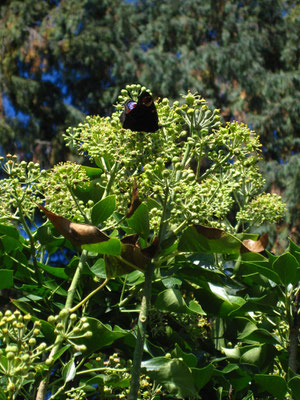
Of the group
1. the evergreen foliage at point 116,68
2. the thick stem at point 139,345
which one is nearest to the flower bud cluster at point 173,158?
the thick stem at point 139,345

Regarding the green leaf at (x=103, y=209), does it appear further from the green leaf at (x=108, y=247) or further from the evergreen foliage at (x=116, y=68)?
the evergreen foliage at (x=116, y=68)

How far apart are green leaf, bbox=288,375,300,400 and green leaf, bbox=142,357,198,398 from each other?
16 centimetres

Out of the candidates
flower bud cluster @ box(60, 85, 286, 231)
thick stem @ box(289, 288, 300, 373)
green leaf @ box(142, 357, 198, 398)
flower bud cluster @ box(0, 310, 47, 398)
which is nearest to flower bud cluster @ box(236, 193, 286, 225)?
flower bud cluster @ box(60, 85, 286, 231)

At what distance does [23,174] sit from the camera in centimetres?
107

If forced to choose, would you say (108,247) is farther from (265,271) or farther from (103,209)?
(265,271)

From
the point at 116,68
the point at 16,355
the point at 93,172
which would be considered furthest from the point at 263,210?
the point at 116,68

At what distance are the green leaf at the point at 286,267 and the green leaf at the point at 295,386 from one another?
169 millimetres

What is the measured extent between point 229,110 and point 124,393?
432 inches

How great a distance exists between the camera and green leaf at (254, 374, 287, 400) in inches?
35.8

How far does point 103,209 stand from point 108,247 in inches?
6.9

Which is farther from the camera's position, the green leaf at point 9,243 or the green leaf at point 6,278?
the green leaf at point 9,243

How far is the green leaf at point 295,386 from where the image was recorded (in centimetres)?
86

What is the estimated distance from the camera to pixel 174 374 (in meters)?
0.83

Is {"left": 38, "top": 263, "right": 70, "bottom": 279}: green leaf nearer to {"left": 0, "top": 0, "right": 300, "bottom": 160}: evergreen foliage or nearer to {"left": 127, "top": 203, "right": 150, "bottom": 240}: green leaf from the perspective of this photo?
{"left": 127, "top": 203, "right": 150, "bottom": 240}: green leaf
